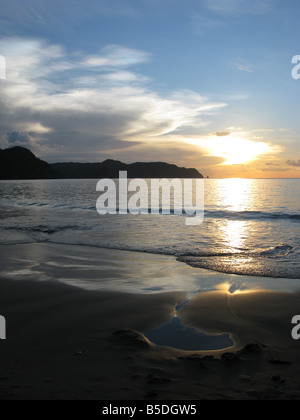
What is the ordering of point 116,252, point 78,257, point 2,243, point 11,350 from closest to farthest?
point 11,350
point 78,257
point 116,252
point 2,243

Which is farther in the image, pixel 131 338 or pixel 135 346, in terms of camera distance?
pixel 131 338

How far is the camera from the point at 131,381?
3.31 m

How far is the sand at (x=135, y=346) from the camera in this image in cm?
319

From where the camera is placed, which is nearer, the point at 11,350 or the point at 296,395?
the point at 296,395

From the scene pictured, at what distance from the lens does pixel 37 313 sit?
5285mm

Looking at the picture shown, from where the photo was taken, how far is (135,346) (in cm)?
410

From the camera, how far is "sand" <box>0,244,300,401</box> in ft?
10.5

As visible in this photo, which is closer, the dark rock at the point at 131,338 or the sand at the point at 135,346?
the sand at the point at 135,346

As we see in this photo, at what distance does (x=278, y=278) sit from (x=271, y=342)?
3870 mm

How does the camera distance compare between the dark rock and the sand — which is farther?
the dark rock

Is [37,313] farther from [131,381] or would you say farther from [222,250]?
[222,250]
